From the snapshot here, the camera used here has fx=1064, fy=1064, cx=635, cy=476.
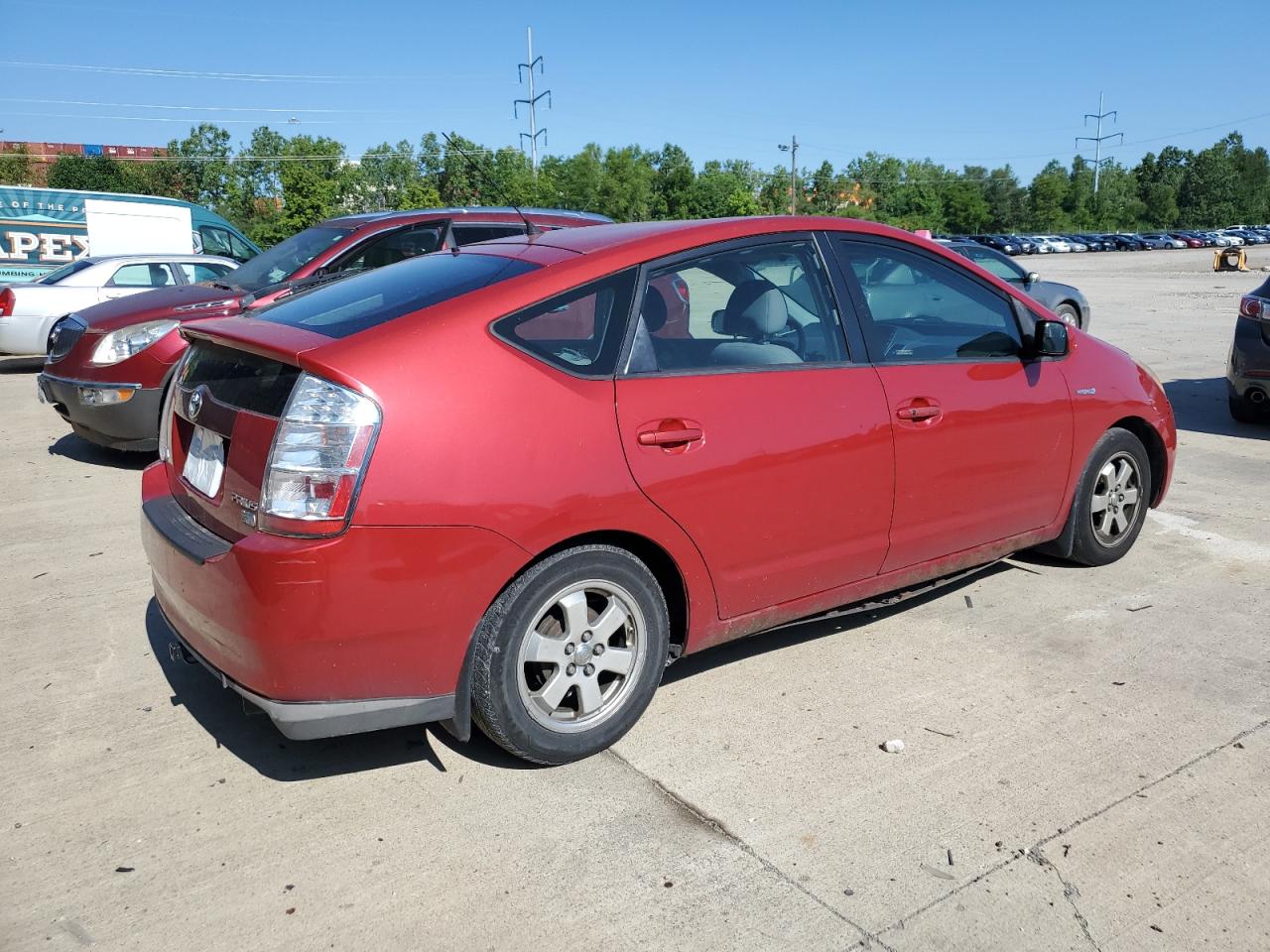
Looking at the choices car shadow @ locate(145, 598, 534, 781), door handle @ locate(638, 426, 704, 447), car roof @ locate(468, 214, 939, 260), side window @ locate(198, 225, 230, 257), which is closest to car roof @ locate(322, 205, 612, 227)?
car roof @ locate(468, 214, 939, 260)

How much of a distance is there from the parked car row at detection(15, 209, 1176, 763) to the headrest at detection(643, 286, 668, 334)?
14 mm

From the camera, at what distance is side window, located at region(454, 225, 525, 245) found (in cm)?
835

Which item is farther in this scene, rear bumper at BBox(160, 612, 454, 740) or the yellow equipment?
the yellow equipment

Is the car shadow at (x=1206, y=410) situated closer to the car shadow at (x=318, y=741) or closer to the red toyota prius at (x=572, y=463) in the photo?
the red toyota prius at (x=572, y=463)

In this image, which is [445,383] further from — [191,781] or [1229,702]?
[1229,702]

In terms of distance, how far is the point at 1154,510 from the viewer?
640cm

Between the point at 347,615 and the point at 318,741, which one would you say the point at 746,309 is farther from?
the point at 318,741

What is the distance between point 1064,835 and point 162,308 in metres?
6.97

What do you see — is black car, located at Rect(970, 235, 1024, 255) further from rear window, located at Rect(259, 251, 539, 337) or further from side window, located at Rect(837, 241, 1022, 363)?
rear window, located at Rect(259, 251, 539, 337)

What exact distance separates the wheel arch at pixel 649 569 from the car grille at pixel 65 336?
5.76 meters

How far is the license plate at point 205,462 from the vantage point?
129 inches

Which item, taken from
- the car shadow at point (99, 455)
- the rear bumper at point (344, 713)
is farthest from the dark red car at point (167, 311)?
the rear bumper at point (344, 713)

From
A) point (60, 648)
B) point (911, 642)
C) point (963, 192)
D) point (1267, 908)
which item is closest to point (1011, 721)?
point (911, 642)

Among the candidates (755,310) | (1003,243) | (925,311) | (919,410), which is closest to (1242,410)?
(925,311)
